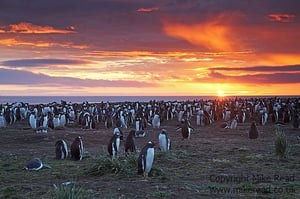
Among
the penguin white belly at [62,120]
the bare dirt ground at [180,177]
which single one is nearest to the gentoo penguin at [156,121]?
the penguin white belly at [62,120]

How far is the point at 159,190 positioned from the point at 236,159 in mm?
5233

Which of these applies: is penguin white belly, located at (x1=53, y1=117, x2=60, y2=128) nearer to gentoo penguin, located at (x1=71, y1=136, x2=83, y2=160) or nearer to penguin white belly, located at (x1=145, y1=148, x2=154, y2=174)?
gentoo penguin, located at (x1=71, y1=136, x2=83, y2=160)

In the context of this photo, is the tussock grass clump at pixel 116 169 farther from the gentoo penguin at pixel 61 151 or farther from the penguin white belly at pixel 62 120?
the penguin white belly at pixel 62 120

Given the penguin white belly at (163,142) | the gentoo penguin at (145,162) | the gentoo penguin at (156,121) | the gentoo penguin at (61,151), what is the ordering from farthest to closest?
the gentoo penguin at (156,121), the penguin white belly at (163,142), the gentoo penguin at (61,151), the gentoo penguin at (145,162)

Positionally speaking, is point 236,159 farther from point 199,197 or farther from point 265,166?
point 199,197

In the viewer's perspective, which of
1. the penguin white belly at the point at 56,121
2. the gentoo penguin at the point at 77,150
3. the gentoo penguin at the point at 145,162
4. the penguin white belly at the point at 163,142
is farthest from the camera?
the penguin white belly at the point at 56,121


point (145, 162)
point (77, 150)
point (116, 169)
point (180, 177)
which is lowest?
point (180, 177)

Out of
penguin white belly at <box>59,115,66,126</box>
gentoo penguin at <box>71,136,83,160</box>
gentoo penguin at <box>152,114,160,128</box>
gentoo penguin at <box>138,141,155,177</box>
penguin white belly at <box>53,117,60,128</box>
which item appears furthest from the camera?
penguin white belly at <box>59,115,66,126</box>

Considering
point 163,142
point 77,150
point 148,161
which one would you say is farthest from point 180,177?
point 163,142

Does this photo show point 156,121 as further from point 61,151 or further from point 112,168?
point 112,168

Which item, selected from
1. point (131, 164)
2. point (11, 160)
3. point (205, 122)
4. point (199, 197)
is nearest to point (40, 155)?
point (11, 160)

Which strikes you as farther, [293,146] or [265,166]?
[293,146]

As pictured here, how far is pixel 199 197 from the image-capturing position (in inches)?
322

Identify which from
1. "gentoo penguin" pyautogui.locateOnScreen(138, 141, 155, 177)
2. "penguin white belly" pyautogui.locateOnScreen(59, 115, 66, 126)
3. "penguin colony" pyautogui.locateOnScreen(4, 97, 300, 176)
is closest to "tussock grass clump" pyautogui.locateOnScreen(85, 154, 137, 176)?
"gentoo penguin" pyautogui.locateOnScreen(138, 141, 155, 177)
